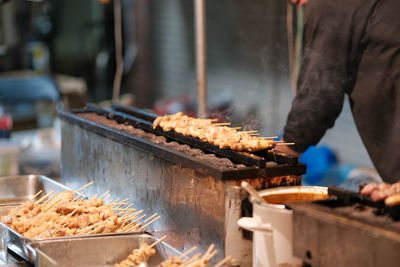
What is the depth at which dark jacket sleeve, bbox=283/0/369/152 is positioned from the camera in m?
4.32

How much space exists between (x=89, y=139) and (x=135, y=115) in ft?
1.41

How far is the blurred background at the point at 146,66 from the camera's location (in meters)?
7.28

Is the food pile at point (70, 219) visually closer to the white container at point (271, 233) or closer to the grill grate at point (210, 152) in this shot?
the grill grate at point (210, 152)

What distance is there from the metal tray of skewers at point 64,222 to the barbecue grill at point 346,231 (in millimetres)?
1078

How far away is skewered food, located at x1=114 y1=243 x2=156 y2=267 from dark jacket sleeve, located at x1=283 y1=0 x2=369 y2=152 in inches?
69.2

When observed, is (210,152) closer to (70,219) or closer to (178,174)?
(178,174)

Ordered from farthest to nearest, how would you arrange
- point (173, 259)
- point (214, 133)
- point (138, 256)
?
1. point (214, 133)
2. point (138, 256)
3. point (173, 259)

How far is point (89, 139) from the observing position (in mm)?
4566

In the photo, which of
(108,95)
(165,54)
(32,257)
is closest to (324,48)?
(32,257)

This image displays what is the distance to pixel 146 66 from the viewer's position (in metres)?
13.7

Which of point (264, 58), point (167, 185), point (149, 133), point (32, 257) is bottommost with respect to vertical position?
point (32, 257)

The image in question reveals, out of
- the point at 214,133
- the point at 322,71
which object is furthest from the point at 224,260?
the point at 322,71

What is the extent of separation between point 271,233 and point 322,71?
2097 mm

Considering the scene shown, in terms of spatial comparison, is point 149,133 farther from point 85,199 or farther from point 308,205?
point 308,205
